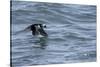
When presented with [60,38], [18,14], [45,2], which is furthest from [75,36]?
[18,14]

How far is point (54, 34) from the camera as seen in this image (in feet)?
6.49

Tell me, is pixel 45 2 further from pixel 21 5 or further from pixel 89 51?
pixel 89 51

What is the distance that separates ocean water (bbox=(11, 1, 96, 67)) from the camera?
1.86 m

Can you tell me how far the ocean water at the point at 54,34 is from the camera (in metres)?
1.86

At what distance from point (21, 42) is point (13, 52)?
0.37 feet

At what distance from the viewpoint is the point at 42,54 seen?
75.7 inches

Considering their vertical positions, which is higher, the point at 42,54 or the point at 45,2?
the point at 45,2

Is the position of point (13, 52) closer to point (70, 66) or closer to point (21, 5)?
point (21, 5)

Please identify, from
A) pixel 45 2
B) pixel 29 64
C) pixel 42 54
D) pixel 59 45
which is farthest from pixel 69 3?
pixel 29 64

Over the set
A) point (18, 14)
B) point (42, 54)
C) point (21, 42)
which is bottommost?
point (42, 54)

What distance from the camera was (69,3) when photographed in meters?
2.04

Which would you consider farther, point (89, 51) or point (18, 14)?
point (89, 51)
